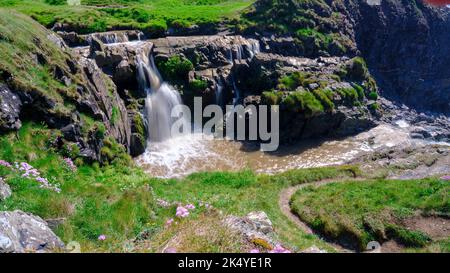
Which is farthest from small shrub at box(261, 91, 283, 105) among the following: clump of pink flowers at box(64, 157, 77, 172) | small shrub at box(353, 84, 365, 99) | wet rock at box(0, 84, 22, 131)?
wet rock at box(0, 84, 22, 131)

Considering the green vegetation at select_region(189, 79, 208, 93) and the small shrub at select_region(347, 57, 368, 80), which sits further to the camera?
the small shrub at select_region(347, 57, 368, 80)

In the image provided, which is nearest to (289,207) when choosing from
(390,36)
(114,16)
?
(114,16)

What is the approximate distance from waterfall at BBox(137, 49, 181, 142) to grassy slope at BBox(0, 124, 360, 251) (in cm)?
1113

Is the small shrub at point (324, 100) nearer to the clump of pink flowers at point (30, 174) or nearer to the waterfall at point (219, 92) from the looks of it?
the waterfall at point (219, 92)

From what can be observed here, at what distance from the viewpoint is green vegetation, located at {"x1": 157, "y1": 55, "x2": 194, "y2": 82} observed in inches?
1518

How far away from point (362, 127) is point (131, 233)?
36.0 m

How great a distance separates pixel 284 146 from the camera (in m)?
36.4

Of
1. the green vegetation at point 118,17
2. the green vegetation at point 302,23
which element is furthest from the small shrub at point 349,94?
the green vegetation at point 118,17

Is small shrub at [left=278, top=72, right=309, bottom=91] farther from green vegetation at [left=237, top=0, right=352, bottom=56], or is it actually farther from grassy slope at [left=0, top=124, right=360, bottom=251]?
grassy slope at [left=0, top=124, right=360, bottom=251]

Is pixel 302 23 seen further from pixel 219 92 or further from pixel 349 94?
pixel 219 92

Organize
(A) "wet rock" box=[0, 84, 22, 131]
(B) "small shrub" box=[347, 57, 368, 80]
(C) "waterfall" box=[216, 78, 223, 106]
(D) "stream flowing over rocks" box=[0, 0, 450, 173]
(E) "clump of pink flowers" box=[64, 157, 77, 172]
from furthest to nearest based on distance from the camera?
(B) "small shrub" box=[347, 57, 368, 80] < (C) "waterfall" box=[216, 78, 223, 106] < (D) "stream flowing over rocks" box=[0, 0, 450, 173] < (E) "clump of pink flowers" box=[64, 157, 77, 172] < (A) "wet rock" box=[0, 84, 22, 131]

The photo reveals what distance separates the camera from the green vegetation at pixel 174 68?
3856 cm

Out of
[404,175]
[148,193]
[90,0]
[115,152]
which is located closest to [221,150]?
[115,152]

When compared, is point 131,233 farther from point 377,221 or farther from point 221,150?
point 221,150
